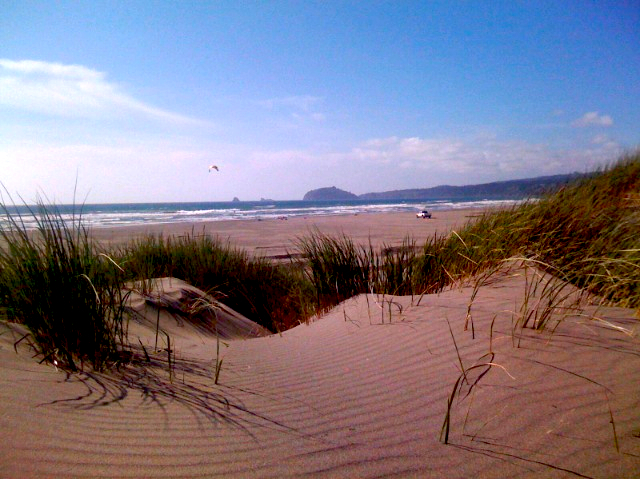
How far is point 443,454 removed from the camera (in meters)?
1.92

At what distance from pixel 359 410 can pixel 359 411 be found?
1 centimetres

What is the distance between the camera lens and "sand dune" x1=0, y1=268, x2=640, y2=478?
1817mm

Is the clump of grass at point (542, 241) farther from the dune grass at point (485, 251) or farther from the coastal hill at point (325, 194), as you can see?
the coastal hill at point (325, 194)

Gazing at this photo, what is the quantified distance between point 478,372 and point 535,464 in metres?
0.74

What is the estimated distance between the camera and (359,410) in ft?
7.59

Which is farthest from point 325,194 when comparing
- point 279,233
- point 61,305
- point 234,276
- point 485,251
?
point 61,305

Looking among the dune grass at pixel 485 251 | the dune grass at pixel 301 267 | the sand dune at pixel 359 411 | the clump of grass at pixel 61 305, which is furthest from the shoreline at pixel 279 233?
the sand dune at pixel 359 411

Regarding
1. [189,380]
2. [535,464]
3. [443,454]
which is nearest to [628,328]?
[535,464]

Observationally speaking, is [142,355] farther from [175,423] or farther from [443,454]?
[443,454]

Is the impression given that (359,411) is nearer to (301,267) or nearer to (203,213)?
(301,267)

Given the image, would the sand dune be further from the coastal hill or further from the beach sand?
the coastal hill

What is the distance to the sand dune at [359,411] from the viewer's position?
1.82 metres

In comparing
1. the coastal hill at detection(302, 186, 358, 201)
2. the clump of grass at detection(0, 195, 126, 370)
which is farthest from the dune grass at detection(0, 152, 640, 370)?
the coastal hill at detection(302, 186, 358, 201)

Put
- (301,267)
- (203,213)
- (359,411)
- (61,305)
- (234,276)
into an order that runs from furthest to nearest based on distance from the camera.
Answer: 1. (203,213)
2. (234,276)
3. (301,267)
4. (61,305)
5. (359,411)
